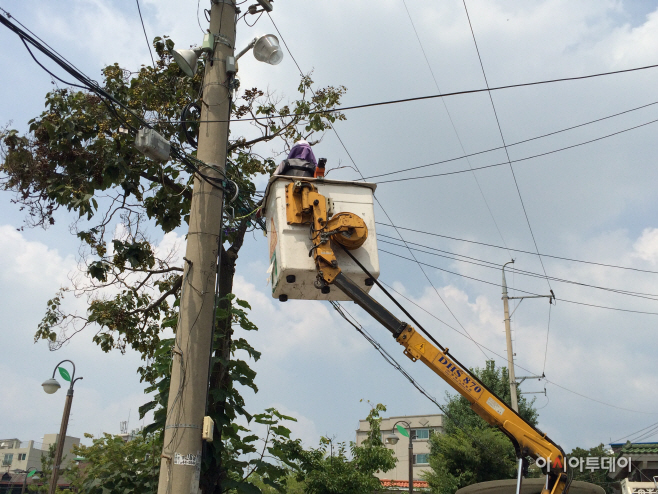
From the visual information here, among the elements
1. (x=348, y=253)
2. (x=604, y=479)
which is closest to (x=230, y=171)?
(x=348, y=253)

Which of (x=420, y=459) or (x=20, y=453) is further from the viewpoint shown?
(x=20, y=453)

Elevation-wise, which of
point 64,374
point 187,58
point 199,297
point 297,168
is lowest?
point 199,297

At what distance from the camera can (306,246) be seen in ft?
26.0

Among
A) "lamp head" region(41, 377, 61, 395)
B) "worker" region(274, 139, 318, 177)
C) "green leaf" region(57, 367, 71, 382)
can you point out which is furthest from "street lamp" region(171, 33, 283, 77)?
"lamp head" region(41, 377, 61, 395)

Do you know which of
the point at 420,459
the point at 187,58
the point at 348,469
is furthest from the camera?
the point at 420,459

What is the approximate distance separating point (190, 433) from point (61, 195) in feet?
18.9

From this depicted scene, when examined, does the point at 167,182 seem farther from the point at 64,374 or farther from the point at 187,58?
the point at 64,374

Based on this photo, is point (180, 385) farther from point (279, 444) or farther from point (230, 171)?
point (230, 171)

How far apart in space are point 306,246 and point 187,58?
2716 millimetres

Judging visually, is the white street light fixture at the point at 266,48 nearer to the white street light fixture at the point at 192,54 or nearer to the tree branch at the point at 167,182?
the white street light fixture at the point at 192,54

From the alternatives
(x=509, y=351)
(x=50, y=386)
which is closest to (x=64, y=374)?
(x=50, y=386)

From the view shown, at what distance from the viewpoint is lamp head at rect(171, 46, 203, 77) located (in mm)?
7410

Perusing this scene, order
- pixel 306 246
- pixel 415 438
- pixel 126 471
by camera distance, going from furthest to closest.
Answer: pixel 415 438 < pixel 126 471 < pixel 306 246

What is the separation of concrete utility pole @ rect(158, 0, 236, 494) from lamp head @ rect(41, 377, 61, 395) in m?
13.0
